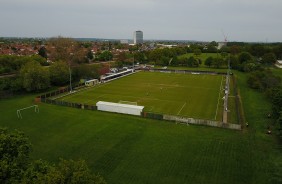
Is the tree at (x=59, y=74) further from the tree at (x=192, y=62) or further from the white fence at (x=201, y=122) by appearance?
the tree at (x=192, y=62)

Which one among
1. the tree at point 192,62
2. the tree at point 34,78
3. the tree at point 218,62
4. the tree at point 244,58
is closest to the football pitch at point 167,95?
the tree at point 34,78

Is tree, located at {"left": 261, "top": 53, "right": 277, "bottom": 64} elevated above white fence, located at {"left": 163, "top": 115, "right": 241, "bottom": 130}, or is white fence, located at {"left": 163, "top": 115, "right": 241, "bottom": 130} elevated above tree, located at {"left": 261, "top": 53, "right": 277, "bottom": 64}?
tree, located at {"left": 261, "top": 53, "right": 277, "bottom": 64}

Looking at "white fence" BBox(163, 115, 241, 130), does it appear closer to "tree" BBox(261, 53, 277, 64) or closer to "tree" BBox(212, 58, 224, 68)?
"tree" BBox(212, 58, 224, 68)

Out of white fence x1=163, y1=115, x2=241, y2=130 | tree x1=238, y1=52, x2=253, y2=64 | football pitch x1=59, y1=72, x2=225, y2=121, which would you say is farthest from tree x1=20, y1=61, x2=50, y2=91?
tree x1=238, y1=52, x2=253, y2=64

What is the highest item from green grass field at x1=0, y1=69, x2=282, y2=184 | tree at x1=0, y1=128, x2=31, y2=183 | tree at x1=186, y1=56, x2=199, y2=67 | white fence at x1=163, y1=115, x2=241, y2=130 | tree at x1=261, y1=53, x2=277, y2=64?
tree at x1=261, y1=53, x2=277, y2=64

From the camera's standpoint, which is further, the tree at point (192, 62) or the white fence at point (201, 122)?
the tree at point (192, 62)

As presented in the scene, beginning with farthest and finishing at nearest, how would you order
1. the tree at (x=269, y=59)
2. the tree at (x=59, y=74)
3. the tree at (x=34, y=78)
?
the tree at (x=269, y=59) → the tree at (x=59, y=74) → the tree at (x=34, y=78)

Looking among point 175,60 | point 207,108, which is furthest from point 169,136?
point 175,60
